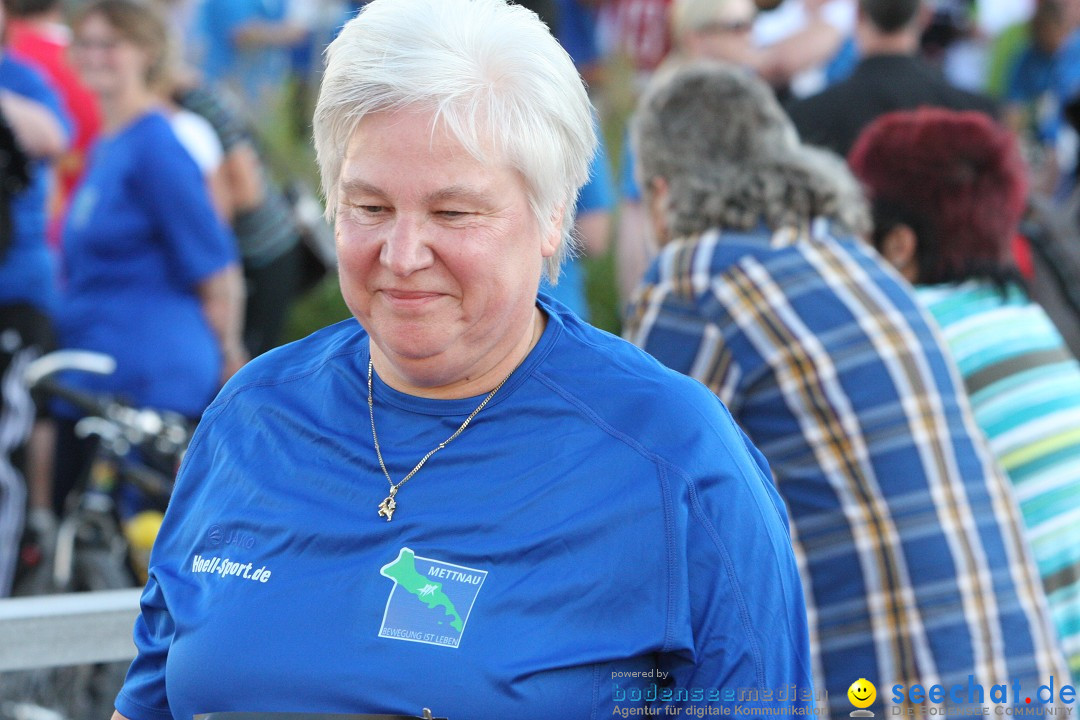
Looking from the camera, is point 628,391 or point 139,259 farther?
point 139,259

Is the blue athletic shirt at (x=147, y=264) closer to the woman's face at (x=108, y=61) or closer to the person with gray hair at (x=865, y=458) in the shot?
the woman's face at (x=108, y=61)

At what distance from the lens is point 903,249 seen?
126 inches

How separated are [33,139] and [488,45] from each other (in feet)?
11.9

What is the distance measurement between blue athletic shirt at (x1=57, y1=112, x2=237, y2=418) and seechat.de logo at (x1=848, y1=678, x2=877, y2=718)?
8.77ft

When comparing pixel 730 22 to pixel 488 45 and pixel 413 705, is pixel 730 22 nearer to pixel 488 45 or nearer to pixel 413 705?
pixel 488 45

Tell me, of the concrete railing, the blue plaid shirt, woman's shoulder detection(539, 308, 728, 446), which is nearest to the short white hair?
woman's shoulder detection(539, 308, 728, 446)

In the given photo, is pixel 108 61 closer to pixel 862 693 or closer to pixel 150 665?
pixel 150 665

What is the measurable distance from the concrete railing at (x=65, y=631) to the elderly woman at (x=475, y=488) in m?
0.72

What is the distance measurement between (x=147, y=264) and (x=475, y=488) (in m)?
3.16

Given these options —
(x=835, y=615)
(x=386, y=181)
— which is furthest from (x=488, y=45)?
(x=835, y=615)

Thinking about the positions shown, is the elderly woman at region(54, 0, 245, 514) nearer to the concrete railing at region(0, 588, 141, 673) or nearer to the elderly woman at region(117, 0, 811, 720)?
the concrete railing at region(0, 588, 141, 673)

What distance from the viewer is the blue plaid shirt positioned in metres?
2.63

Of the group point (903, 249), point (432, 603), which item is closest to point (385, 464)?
point (432, 603)

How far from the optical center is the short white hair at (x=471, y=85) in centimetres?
176
